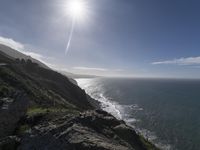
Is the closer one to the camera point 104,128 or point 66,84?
point 104,128

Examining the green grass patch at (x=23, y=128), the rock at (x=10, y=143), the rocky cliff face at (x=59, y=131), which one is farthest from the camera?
the green grass patch at (x=23, y=128)

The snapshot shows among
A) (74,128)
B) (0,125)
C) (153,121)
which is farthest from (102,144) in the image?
(153,121)

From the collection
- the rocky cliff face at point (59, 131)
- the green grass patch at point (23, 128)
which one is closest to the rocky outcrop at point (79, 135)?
the rocky cliff face at point (59, 131)

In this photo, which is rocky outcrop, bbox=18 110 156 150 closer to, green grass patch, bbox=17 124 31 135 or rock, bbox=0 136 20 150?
rock, bbox=0 136 20 150

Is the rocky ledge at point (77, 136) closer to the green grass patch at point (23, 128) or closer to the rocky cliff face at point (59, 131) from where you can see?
the rocky cliff face at point (59, 131)

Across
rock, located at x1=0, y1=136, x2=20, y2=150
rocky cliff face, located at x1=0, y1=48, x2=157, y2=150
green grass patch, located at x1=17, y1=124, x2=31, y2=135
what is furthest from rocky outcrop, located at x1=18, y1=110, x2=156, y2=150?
green grass patch, located at x1=17, y1=124, x2=31, y2=135

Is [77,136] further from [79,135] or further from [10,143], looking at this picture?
[10,143]

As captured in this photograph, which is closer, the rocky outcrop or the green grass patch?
the rocky outcrop

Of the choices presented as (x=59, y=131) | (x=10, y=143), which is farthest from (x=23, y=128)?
(x=59, y=131)

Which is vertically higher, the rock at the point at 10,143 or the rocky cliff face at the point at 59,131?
the rocky cliff face at the point at 59,131

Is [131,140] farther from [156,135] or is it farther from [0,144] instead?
[156,135]

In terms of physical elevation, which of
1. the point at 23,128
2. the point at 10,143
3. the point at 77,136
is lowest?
the point at 10,143
